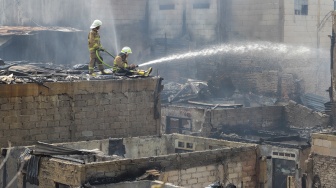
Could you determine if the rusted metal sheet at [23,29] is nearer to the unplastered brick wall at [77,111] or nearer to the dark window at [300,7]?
the dark window at [300,7]

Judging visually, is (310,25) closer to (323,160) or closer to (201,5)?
(201,5)

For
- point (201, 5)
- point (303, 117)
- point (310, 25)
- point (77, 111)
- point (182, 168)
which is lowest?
point (303, 117)

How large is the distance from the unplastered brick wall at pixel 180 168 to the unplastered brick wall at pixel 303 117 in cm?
1540

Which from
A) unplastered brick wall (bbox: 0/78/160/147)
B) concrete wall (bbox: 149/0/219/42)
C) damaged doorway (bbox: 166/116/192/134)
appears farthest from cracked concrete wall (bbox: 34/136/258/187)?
concrete wall (bbox: 149/0/219/42)

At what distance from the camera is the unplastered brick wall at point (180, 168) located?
18.9m

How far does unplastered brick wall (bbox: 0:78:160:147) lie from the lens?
23.6 meters

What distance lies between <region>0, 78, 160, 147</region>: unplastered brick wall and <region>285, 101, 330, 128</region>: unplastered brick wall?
12918 mm

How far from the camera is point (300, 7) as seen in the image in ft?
151

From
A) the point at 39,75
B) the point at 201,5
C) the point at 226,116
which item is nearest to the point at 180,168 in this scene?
the point at 39,75

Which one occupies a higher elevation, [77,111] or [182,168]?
[77,111]

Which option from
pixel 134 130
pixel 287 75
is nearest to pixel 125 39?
pixel 287 75

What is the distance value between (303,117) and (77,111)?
16.7 m

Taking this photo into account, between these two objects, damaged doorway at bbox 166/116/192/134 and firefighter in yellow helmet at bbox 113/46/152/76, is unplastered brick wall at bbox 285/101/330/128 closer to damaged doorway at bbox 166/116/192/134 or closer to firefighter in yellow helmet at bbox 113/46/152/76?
damaged doorway at bbox 166/116/192/134

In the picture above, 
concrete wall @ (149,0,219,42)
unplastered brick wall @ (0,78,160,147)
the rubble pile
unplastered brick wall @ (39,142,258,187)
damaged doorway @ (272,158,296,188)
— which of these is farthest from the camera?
concrete wall @ (149,0,219,42)
